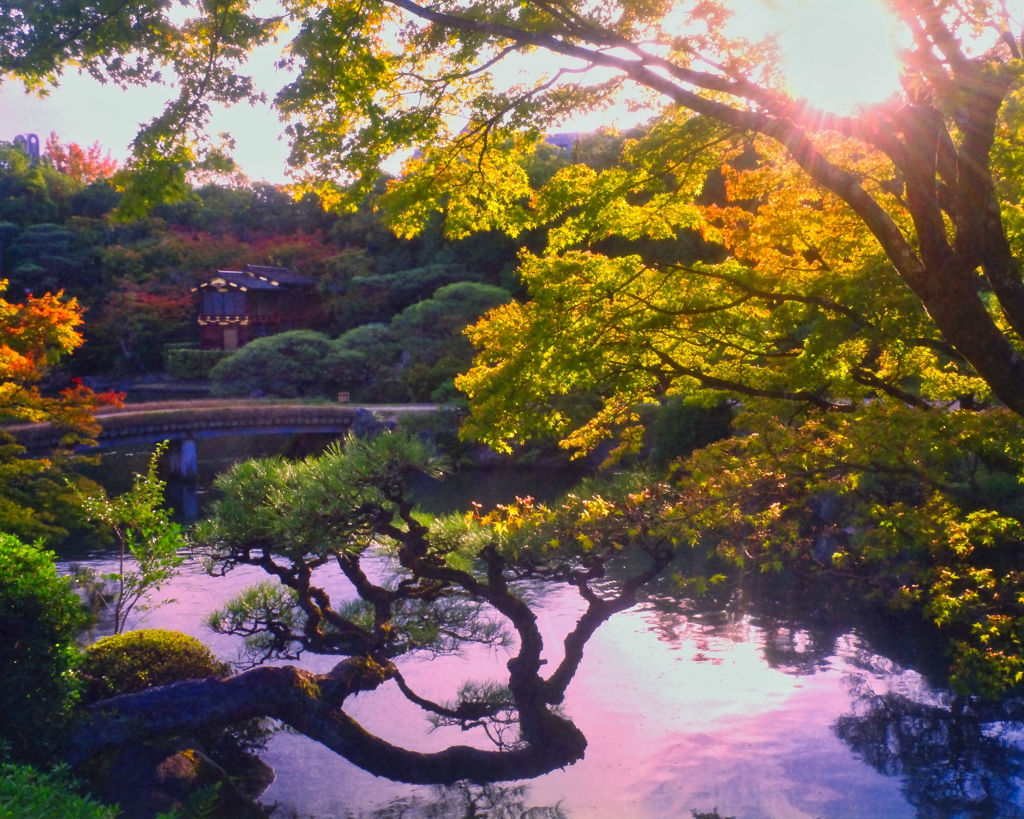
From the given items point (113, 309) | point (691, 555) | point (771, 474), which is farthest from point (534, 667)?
point (113, 309)

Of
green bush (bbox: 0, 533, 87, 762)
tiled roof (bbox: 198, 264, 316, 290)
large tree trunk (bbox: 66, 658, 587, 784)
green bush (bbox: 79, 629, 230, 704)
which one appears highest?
tiled roof (bbox: 198, 264, 316, 290)

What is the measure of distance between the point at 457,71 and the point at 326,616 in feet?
12.3

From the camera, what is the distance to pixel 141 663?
15.6 ft

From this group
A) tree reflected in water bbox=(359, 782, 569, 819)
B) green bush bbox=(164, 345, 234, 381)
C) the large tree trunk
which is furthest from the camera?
green bush bbox=(164, 345, 234, 381)

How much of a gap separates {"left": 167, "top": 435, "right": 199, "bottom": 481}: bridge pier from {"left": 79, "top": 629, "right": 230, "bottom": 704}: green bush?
12503mm

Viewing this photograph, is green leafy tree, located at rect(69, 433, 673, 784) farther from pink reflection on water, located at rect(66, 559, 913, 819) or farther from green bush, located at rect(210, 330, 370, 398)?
green bush, located at rect(210, 330, 370, 398)

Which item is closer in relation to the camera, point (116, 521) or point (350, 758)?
point (350, 758)

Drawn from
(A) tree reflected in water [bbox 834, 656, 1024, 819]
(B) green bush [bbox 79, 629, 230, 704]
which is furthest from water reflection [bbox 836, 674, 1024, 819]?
(B) green bush [bbox 79, 629, 230, 704]

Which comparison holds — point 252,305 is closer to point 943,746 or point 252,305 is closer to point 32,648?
point 32,648

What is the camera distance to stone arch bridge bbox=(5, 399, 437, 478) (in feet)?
48.1

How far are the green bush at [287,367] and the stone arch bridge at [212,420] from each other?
2.77 m

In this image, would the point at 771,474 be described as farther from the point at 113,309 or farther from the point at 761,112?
the point at 113,309

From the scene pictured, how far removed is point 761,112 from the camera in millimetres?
4012

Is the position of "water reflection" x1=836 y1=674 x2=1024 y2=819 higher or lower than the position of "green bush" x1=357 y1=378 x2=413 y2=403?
lower
